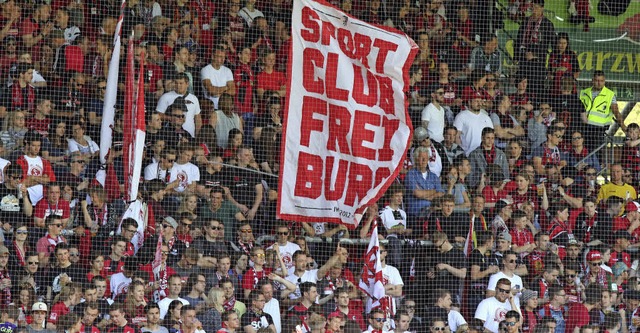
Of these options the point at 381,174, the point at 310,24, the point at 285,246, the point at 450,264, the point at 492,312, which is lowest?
the point at 492,312

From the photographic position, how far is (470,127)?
49.9 ft

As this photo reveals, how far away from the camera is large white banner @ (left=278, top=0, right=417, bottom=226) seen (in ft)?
41.0

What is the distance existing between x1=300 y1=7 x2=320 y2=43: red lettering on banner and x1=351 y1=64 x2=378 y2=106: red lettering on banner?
0.47 metres

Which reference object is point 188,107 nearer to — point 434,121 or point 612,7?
point 434,121

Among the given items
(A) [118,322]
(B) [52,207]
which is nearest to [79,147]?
(B) [52,207]

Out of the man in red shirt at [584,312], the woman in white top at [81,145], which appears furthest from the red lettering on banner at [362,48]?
the man in red shirt at [584,312]

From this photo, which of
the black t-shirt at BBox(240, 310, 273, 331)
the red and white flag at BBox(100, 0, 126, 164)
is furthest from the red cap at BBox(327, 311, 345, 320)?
the red and white flag at BBox(100, 0, 126, 164)

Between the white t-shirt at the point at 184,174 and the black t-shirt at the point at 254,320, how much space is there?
154 centimetres

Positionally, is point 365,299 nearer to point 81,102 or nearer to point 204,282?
point 204,282

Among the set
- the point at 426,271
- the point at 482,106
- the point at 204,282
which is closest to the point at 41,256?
→ the point at 204,282

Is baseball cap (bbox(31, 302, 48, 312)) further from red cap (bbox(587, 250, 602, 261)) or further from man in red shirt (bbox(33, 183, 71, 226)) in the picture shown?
red cap (bbox(587, 250, 602, 261))

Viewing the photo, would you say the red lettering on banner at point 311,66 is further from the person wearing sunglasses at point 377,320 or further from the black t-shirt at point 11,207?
the black t-shirt at point 11,207

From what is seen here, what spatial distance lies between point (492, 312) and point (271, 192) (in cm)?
243

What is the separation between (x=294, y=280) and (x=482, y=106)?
122 inches
